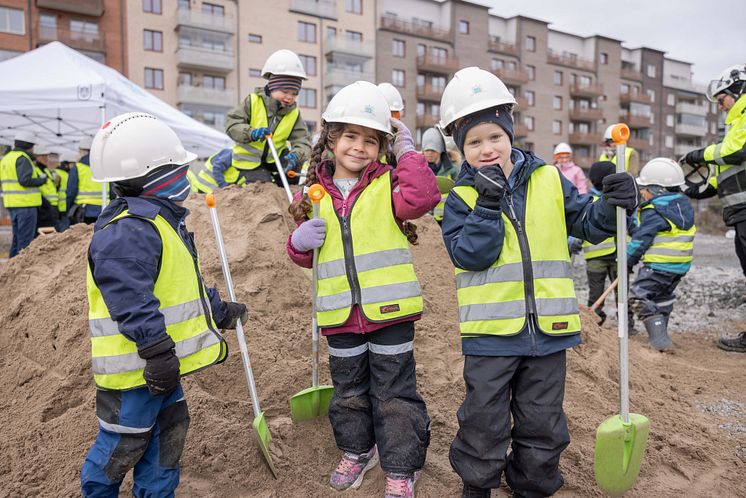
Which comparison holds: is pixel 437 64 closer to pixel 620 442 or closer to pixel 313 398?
pixel 313 398

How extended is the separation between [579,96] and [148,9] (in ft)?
107

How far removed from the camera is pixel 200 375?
11.5 ft

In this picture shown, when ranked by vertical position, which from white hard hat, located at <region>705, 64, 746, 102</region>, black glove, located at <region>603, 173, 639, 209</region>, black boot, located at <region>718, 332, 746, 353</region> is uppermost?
white hard hat, located at <region>705, 64, 746, 102</region>

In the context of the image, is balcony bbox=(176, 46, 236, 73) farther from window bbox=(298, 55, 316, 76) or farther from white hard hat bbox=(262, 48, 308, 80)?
white hard hat bbox=(262, 48, 308, 80)

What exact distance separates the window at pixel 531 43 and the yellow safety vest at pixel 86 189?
37845 millimetres

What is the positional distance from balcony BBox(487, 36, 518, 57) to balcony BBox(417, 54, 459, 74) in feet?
11.9

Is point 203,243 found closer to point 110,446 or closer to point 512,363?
point 110,446

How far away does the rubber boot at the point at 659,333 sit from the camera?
5668 mm

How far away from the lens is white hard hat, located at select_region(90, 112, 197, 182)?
2.38m

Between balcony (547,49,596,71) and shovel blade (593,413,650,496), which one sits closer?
shovel blade (593,413,650,496)

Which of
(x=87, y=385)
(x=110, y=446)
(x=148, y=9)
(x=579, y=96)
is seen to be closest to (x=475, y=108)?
(x=110, y=446)

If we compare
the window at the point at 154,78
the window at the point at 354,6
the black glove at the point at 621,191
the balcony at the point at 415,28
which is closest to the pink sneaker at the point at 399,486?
the black glove at the point at 621,191

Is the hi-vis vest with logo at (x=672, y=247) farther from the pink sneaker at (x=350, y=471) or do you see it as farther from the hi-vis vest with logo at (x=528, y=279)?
the pink sneaker at (x=350, y=471)

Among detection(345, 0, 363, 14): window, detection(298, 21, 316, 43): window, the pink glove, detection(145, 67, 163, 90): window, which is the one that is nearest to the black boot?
the pink glove
